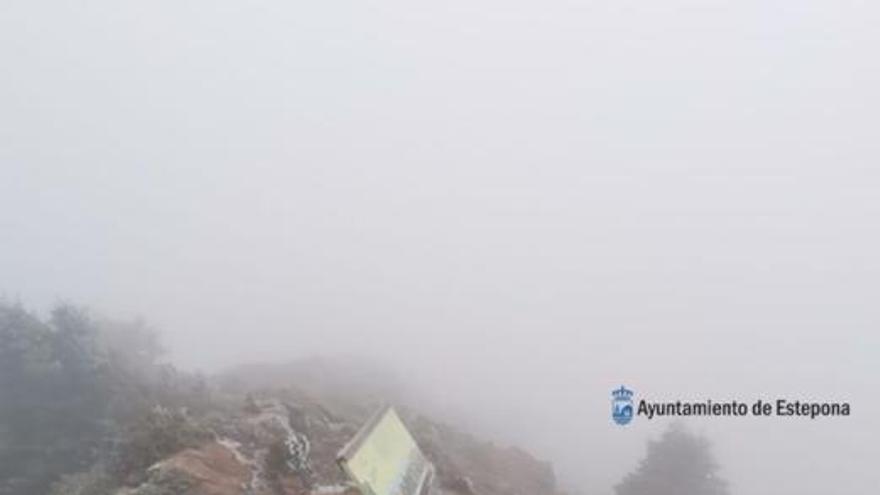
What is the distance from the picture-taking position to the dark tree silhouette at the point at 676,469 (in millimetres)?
39281

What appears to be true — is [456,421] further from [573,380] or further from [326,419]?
[573,380]

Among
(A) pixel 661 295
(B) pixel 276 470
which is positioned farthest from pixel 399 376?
(A) pixel 661 295

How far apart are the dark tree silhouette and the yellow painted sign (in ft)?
76.6

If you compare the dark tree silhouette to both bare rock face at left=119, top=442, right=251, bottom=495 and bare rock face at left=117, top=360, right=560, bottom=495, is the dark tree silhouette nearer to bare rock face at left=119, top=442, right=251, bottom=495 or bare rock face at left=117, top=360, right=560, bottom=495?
bare rock face at left=117, top=360, right=560, bottom=495

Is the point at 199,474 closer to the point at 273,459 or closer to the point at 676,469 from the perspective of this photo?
the point at 273,459

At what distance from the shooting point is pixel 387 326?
108875 millimetres

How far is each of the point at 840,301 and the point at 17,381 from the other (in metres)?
191

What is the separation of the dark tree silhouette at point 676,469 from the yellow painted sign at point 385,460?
23358 millimetres

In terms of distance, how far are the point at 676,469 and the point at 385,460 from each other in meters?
27.9

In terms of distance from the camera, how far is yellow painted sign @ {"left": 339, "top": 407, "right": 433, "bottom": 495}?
13758 millimetres

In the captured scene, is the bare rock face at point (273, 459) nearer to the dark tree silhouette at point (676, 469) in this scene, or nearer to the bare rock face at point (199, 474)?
the bare rock face at point (199, 474)

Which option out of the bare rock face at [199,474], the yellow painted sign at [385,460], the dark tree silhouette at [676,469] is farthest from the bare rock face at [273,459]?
the dark tree silhouette at [676,469]

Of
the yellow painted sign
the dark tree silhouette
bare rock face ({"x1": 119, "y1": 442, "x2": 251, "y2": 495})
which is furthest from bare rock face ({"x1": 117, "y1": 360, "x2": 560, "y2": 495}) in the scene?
the dark tree silhouette

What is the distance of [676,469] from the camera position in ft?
131
